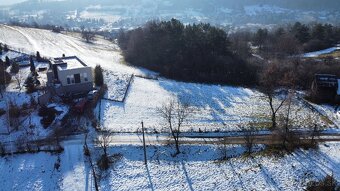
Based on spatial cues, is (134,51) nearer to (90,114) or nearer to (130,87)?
(130,87)

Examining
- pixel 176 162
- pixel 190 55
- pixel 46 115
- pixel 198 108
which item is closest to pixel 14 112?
pixel 46 115

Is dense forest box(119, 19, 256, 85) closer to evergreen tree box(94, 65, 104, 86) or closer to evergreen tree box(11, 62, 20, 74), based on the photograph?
evergreen tree box(94, 65, 104, 86)

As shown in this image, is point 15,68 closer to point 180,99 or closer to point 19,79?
point 19,79

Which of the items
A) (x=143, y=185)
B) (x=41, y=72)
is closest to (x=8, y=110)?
(x=41, y=72)

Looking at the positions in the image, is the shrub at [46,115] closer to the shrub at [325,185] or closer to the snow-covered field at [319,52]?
the shrub at [325,185]

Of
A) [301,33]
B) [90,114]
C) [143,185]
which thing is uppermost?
[301,33]

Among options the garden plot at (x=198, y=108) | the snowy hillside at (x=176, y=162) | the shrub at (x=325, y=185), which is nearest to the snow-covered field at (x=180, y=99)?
the garden plot at (x=198, y=108)
